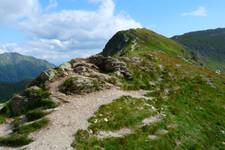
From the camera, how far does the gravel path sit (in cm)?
3472

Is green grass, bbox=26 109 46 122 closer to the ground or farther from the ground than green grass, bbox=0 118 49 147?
farther from the ground

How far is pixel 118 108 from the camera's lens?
42.6 meters

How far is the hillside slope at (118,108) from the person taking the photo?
120 ft

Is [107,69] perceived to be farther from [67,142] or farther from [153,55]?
[67,142]

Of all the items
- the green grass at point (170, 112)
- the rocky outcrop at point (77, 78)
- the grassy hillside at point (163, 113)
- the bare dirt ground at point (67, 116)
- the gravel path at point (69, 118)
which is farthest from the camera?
the rocky outcrop at point (77, 78)

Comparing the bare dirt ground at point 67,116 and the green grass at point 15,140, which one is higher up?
the bare dirt ground at point 67,116

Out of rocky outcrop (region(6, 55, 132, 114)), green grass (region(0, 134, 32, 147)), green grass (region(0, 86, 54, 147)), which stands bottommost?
green grass (region(0, 134, 32, 147))

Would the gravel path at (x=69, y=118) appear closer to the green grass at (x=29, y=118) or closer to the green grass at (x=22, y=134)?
the green grass at (x=22, y=134)

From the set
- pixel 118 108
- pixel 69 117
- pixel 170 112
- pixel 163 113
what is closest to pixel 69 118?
pixel 69 117

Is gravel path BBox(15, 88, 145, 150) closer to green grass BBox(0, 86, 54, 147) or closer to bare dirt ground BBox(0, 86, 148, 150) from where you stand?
bare dirt ground BBox(0, 86, 148, 150)

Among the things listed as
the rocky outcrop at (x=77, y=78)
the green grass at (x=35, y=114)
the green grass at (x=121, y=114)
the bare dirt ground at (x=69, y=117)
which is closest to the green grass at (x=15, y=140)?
the bare dirt ground at (x=69, y=117)

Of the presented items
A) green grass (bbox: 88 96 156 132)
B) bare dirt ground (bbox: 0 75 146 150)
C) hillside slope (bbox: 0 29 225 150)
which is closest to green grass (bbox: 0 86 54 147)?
hillside slope (bbox: 0 29 225 150)

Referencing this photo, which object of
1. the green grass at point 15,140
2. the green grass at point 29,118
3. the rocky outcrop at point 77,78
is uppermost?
the rocky outcrop at point 77,78

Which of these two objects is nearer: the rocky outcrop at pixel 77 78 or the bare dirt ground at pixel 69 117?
the bare dirt ground at pixel 69 117
